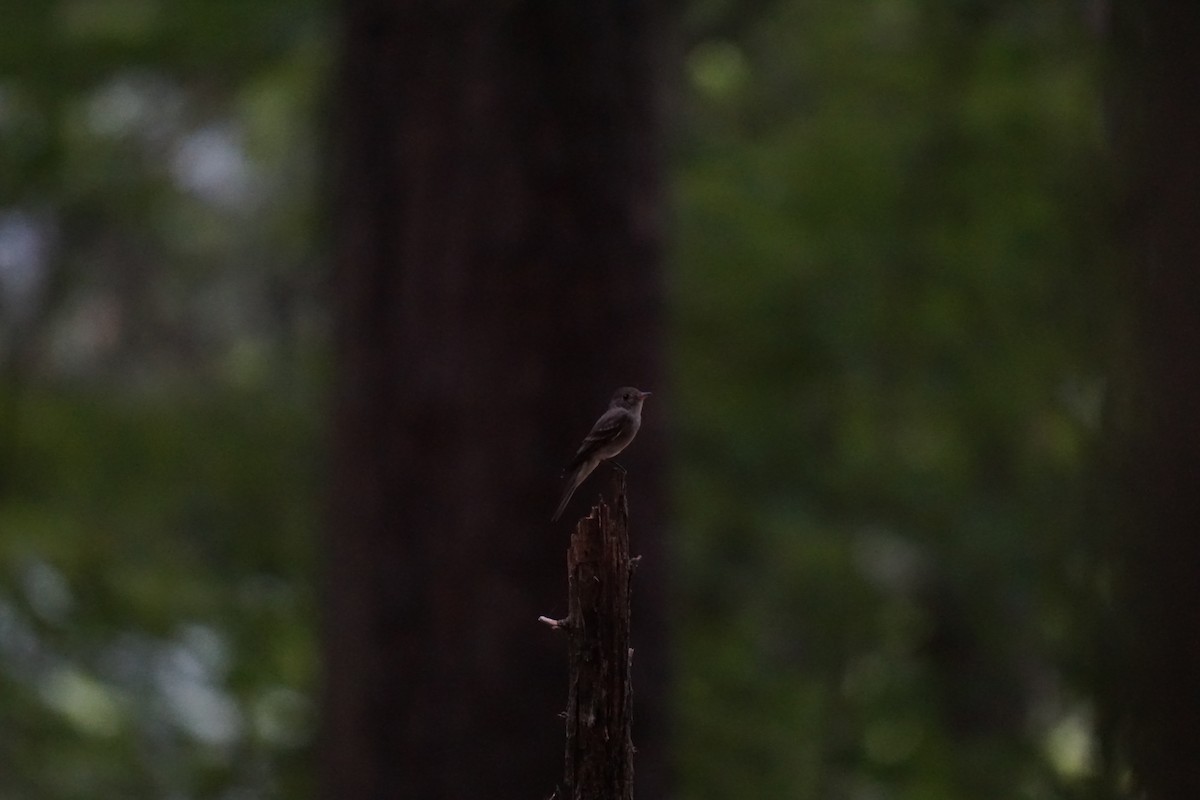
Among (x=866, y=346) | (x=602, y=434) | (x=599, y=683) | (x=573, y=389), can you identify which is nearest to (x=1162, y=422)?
(x=599, y=683)

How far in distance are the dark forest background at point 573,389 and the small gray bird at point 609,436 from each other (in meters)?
0.38

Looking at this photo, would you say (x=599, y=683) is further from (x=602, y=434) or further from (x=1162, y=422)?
(x=602, y=434)

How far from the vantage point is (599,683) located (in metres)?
2.25

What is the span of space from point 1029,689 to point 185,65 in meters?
8.27

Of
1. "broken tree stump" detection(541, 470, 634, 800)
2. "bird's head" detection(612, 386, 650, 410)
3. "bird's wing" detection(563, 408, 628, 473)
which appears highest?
"bird's head" detection(612, 386, 650, 410)

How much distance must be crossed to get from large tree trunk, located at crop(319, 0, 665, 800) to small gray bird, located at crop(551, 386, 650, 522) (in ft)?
1.18

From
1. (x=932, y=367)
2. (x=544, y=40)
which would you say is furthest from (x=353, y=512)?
(x=932, y=367)

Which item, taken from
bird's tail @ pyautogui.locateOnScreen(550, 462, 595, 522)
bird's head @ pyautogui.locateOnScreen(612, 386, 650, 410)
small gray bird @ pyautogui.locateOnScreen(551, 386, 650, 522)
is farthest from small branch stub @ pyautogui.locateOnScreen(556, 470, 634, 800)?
bird's head @ pyautogui.locateOnScreen(612, 386, 650, 410)

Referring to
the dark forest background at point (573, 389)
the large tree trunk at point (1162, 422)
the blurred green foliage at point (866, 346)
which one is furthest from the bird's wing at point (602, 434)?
the blurred green foliage at point (866, 346)

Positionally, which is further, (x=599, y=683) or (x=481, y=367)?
(x=481, y=367)

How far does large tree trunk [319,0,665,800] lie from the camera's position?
5.14 meters

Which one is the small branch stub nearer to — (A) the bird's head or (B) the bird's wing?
(B) the bird's wing

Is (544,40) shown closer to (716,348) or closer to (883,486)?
(716,348)

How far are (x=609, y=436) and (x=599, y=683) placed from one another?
2226 millimetres
